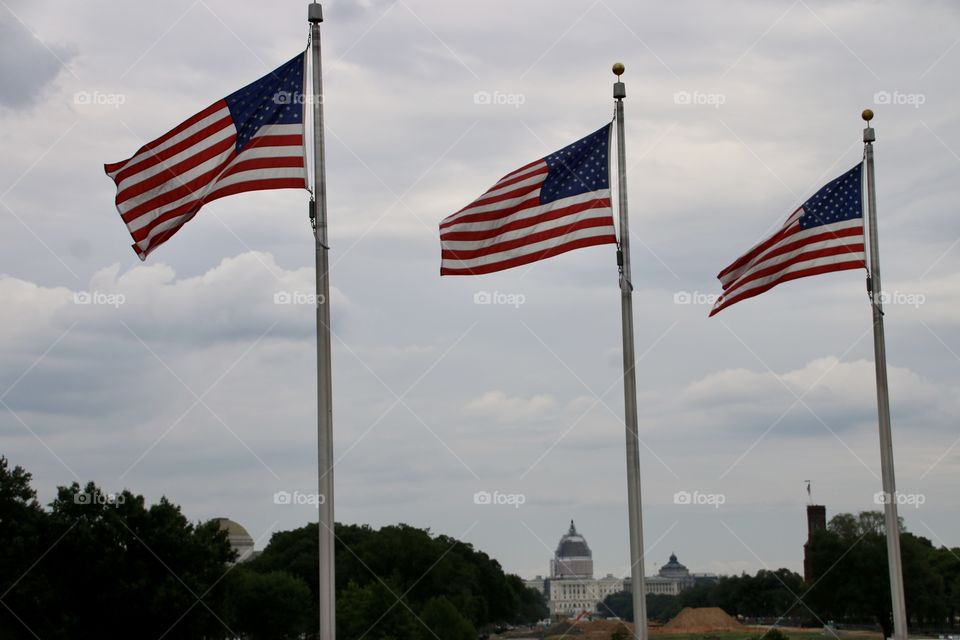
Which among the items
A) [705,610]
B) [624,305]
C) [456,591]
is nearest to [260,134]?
[624,305]

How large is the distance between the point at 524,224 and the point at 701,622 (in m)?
144

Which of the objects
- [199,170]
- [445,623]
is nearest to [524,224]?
[199,170]

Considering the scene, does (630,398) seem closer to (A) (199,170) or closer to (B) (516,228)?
(B) (516,228)

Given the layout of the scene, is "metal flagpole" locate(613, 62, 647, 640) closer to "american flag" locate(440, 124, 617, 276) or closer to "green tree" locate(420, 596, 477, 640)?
"american flag" locate(440, 124, 617, 276)

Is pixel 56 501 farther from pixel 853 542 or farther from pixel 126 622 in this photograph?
pixel 853 542

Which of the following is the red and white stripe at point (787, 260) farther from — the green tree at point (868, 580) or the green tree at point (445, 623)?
the green tree at point (868, 580)

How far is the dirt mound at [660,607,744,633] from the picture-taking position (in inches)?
6171

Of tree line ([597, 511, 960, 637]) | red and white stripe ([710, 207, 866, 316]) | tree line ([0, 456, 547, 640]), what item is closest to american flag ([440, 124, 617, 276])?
red and white stripe ([710, 207, 866, 316])

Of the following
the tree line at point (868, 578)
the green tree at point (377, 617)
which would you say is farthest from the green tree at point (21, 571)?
the tree line at point (868, 578)

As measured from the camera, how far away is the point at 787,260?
27.5 metres

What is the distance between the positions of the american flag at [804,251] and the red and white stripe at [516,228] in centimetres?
379

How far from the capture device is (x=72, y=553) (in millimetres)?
67625

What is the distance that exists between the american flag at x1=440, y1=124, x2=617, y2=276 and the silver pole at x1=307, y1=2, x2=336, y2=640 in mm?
2548

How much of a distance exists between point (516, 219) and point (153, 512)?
50.7 metres
